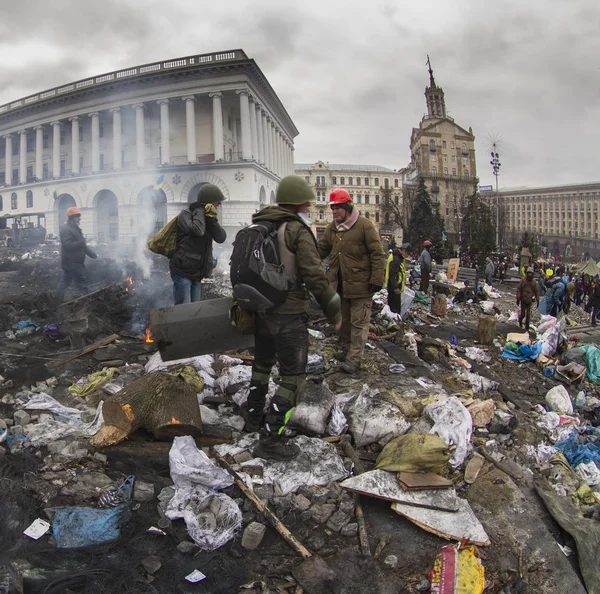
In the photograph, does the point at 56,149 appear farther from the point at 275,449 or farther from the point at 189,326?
the point at 275,449

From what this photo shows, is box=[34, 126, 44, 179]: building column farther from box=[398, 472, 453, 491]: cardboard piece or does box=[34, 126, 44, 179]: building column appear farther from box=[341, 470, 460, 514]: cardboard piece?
box=[398, 472, 453, 491]: cardboard piece

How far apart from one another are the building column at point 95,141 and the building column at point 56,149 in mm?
4118

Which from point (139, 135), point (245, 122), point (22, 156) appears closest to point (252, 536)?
point (245, 122)

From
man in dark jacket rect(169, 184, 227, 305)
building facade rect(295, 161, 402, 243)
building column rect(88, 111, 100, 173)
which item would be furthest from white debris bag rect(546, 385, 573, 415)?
building facade rect(295, 161, 402, 243)

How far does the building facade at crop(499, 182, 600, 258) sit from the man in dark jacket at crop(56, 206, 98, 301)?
95.9 metres

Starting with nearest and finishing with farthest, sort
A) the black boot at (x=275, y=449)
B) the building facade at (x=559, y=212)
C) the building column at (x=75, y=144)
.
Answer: the black boot at (x=275, y=449) → the building column at (x=75, y=144) → the building facade at (x=559, y=212)

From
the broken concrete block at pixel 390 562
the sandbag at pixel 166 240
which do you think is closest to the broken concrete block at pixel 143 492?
the broken concrete block at pixel 390 562

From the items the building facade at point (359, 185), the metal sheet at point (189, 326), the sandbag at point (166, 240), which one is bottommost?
the metal sheet at point (189, 326)

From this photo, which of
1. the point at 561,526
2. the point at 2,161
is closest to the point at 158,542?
the point at 561,526

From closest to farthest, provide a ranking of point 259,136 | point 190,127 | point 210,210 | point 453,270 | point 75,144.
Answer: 1. point 210,210
2. point 453,270
3. point 190,127
4. point 259,136
5. point 75,144

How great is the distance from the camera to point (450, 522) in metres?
2.38

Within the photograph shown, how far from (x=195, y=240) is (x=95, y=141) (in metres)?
36.4

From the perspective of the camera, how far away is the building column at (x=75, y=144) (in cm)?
3659

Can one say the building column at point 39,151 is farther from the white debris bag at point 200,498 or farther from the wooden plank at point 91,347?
the white debris bag at point 200,498
